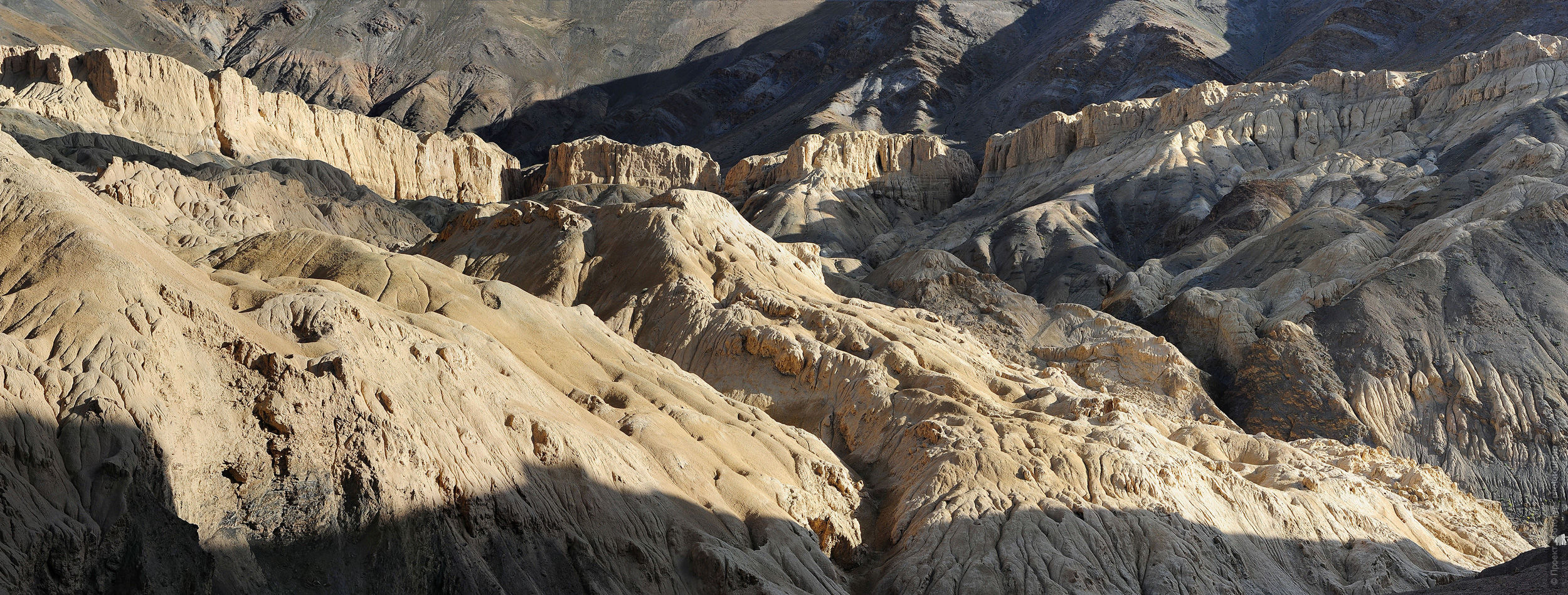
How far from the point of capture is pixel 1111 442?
25.7 m

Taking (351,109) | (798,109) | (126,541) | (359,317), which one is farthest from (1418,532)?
(351,109)

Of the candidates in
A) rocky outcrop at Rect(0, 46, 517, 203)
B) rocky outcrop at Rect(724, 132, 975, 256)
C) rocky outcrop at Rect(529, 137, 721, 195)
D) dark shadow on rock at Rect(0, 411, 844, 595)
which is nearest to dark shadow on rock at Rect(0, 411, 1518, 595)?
dark shadow on rock at Rect(0, 411, 844, 595)

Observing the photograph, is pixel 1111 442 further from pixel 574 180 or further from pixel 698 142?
pixel 698 142

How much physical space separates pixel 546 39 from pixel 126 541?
135243 millimetres

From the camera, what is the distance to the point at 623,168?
293 feet

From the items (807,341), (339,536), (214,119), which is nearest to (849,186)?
(214,119)

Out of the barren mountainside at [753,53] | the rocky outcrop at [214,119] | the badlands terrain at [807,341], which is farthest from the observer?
the barren mountainside at [753,53]

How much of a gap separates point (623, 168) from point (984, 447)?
67440 millimetres

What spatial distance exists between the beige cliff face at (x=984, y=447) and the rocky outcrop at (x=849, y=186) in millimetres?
33417

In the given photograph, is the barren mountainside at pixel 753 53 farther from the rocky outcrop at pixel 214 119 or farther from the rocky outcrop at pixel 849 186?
the rocky outcrop at pixel 214 119

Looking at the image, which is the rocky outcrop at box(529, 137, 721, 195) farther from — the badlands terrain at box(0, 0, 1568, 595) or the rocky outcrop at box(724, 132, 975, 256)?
the rocky outcrop at box(724, 132, 975, 256)

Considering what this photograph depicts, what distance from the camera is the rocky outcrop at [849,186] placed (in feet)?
245

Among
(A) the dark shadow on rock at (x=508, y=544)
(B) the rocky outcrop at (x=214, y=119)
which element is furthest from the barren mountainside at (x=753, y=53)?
(A) the dark shadow on rock at (x=508, y=544)

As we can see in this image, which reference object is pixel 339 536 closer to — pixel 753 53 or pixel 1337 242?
pixel 1337 242
